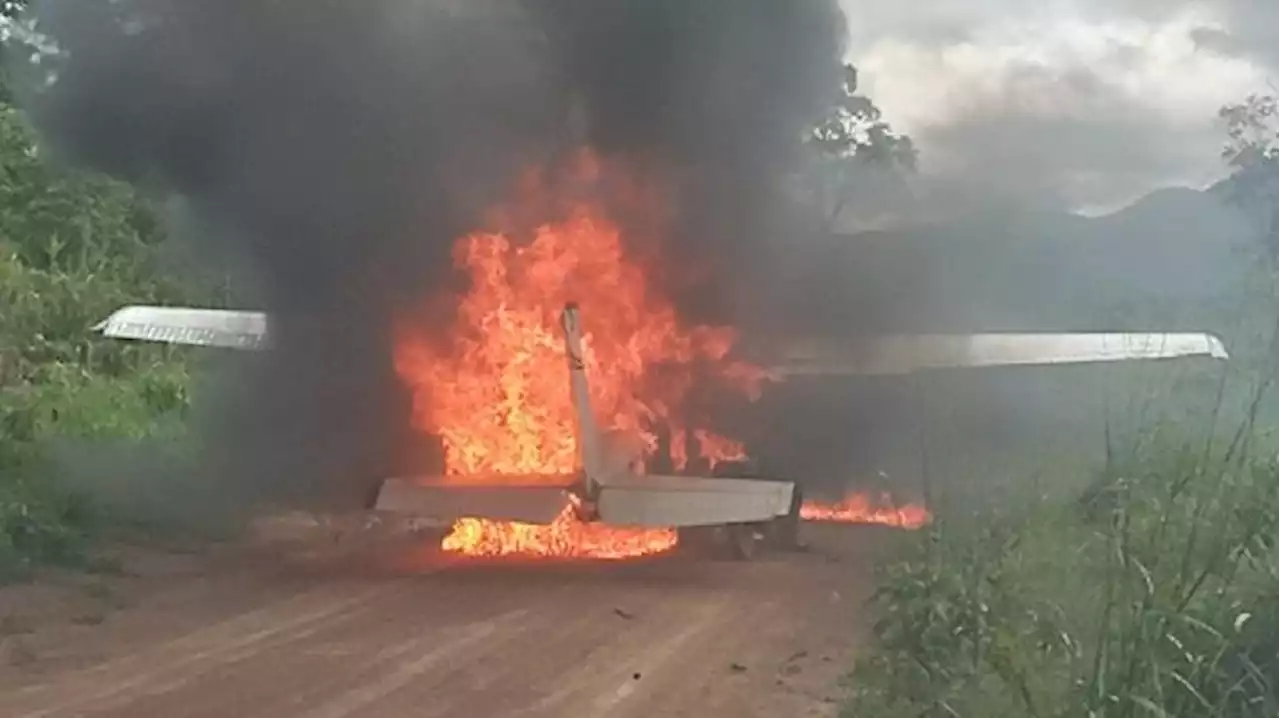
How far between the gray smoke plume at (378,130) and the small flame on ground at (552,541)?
122 cm

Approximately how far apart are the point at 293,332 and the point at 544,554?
3787 millimetres

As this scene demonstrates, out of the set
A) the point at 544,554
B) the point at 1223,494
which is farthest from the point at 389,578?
the point at 1223,494

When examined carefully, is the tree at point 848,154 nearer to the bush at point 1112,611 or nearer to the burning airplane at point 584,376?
the burning airplane at point 584,376

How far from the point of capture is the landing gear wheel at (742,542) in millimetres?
15281

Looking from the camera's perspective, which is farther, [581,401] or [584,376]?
[584,376]

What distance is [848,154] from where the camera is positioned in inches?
662

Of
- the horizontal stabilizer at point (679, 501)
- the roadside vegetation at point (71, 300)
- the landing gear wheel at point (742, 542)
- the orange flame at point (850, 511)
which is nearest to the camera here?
the horizontal stabilizer at point (679, 501)

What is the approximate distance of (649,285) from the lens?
53.8 feet

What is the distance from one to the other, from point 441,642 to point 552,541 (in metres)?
4.34

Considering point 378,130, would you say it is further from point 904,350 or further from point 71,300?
point 71,300

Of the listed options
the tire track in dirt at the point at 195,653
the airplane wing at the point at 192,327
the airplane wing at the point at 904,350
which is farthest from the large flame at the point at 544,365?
the tire track in dirt at the point at 195,653

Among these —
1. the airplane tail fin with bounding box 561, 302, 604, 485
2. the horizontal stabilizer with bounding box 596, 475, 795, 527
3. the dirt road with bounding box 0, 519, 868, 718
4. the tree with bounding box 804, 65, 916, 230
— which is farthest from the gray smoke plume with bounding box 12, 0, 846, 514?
the horizontal stabilizer with bounding box 596, 475, 795, 527

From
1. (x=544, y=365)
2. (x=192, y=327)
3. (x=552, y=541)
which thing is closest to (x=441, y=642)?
(x=552, y=541)

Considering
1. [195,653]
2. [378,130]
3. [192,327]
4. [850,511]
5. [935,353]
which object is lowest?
[195,653]
